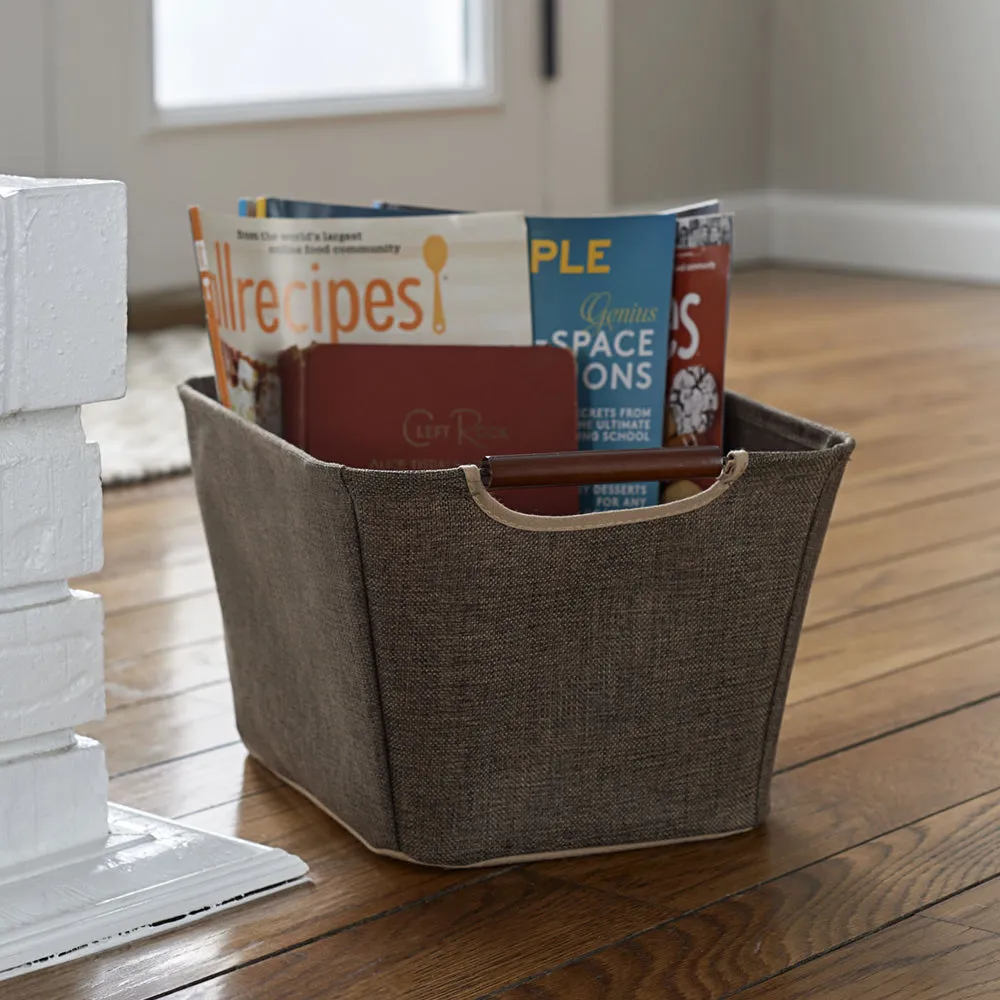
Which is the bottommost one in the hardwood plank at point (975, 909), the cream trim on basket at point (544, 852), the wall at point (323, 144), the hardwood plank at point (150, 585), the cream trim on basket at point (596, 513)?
the hardwood plank at point (975, 909)

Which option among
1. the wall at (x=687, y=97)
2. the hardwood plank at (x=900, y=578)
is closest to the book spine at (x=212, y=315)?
the hardwood plank at (x=900, y=578)

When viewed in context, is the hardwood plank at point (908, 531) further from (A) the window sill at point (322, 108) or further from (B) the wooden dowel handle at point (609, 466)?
(A) the window sill at point (322, 108)

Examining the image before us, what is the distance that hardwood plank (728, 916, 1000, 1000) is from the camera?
2.44 feet

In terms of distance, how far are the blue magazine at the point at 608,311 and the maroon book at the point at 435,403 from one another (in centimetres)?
2

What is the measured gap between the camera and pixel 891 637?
50.4 inches

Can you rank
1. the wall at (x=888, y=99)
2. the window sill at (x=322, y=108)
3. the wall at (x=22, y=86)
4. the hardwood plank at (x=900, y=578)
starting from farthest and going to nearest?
the wall at (x=888, y=99) → the window sill at (x=322, y=108) → the wall at (x=22, y=86) → the hardwood plank at (x=900, y=578)

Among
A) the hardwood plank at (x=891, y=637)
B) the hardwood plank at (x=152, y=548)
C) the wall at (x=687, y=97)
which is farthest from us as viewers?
the wall at (x=687, y=97)

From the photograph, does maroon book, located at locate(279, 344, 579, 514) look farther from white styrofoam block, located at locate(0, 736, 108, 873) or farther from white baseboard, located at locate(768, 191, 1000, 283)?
white baseboard, located at locate(768, 191, 1000, 283)

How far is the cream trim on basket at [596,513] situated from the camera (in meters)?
0.80

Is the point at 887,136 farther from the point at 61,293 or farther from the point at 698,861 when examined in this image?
the point at 61,293

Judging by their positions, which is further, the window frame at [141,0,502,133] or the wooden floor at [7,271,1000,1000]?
the window frame at [141,0,502,133]

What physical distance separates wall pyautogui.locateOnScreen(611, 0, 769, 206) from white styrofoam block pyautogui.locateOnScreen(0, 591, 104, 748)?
2.77 metres

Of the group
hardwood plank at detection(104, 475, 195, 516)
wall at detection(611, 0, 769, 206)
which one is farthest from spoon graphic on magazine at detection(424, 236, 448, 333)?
wall at detection(611, 0, 769, 206)

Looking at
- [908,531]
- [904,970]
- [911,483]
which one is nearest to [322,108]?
[911,483]
